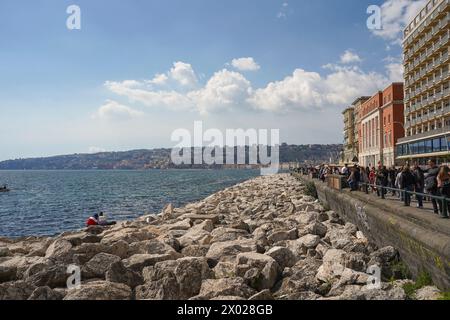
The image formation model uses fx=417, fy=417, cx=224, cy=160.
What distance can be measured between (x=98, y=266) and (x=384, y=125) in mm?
58282

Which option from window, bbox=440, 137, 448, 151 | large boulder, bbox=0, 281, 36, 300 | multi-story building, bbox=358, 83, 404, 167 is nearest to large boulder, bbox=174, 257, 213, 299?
large boulder, bbox=0, 281, 36, 300

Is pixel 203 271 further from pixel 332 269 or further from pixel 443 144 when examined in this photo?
pixel 443 144

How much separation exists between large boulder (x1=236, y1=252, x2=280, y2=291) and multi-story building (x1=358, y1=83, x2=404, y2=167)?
4725 centimetres

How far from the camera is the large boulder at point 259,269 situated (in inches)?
318

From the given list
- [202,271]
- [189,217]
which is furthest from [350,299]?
[189,217]

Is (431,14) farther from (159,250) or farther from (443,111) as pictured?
(159,250)

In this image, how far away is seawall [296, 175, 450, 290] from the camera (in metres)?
7.34

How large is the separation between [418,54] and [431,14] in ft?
21.7

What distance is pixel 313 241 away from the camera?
1135 cm

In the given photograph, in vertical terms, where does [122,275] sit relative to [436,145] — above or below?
below

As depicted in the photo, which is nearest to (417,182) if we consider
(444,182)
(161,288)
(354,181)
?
(444,182)

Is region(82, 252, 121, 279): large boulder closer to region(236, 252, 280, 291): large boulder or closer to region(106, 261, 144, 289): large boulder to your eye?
region(106, 261, 144, 289): large boulder

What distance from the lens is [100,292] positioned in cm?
711

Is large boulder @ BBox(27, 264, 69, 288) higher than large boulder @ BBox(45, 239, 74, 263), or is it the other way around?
large boulder @ BBox(45, 239, 74, 263)
